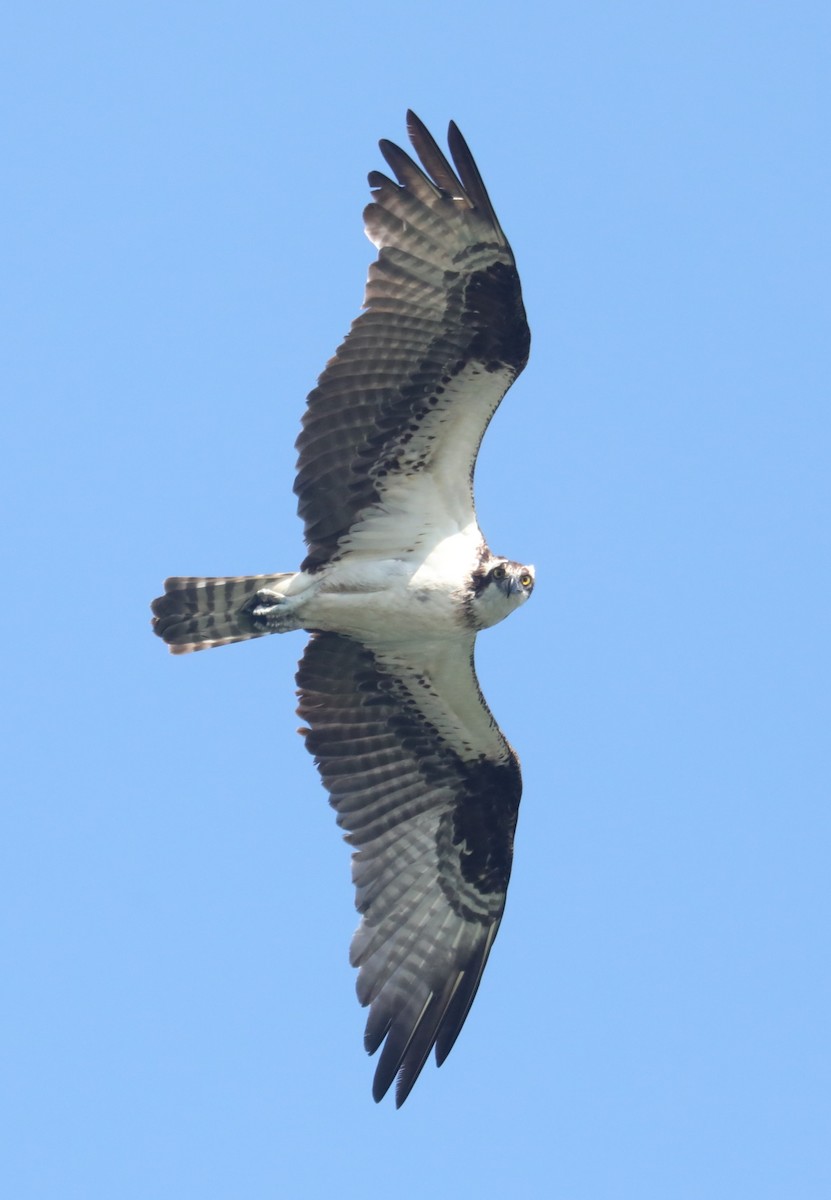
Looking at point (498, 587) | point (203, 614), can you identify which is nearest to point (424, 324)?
point (498, 587)

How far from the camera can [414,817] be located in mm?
13344

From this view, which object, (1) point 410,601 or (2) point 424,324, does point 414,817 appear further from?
(2) point 424,324

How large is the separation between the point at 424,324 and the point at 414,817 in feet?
11.1

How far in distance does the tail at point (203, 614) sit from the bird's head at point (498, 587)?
1.22 metres

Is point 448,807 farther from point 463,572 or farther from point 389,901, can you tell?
point 463,572

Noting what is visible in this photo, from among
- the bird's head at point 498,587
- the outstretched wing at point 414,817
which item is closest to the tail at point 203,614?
the outstretched wing at point 414,817

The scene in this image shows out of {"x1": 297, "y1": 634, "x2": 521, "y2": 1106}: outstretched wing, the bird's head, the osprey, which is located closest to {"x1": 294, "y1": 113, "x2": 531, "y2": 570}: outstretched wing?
the osprey

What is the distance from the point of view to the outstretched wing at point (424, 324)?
11.9 meters

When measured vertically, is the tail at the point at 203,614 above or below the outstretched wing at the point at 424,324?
below

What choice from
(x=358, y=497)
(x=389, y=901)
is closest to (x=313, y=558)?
(x=358, y=497)

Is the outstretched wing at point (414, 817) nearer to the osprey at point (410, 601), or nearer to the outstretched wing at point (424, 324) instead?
the osprey at point (410, 601)

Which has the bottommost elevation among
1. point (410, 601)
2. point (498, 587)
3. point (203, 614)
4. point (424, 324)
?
point (203, 614)

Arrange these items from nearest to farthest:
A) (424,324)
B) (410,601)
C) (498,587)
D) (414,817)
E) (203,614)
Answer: (424,324), (498,587), (410,601), (203,614), (414,817)

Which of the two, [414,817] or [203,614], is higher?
[203,614]
